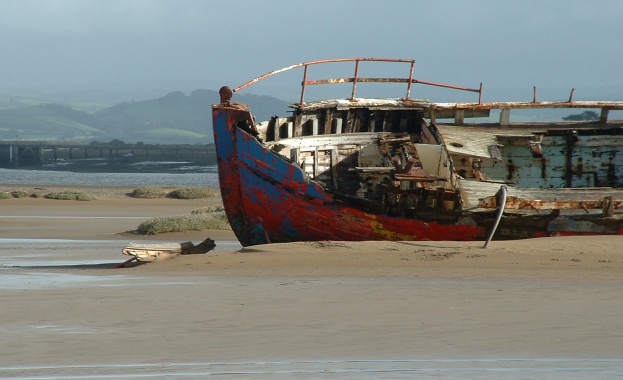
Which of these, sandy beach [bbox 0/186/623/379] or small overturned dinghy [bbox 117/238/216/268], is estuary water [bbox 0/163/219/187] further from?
sandy beach [bbox 0/186/623/379]

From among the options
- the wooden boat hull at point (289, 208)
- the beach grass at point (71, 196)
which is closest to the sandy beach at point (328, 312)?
the wooden boat hull at point (289, 208)

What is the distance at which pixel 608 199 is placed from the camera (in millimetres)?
15781

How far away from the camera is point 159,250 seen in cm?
1489

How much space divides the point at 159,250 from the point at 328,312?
17.9 feet

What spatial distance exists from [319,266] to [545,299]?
145 inches

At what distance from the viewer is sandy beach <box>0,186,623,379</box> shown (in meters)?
7.80

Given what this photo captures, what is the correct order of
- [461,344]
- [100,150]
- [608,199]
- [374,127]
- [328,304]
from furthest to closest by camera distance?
[100,150]
[374,127]
[608,199]
[328,304]
[461,344]

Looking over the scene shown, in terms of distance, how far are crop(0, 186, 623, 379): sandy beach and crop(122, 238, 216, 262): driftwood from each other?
207 mm

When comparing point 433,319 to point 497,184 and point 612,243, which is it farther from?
point 497,184

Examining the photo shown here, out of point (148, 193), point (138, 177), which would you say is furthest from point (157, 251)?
point (138, 177)

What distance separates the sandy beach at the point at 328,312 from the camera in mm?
7801

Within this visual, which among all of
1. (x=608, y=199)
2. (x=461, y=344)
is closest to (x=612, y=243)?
(x=608, y=199)

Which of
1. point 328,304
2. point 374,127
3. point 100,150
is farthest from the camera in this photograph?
point 100,150

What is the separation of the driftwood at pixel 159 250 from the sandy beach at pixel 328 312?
21 centimetres
